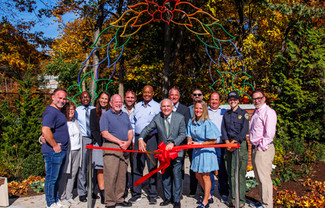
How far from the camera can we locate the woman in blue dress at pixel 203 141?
15.7ft

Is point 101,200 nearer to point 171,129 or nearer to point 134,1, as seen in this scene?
point 171,129

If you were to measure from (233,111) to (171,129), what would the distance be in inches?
47.4

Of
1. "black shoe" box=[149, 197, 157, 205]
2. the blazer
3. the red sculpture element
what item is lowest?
"black shoe" box=[149, 197, 157, 205]

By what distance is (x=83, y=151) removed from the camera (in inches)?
213

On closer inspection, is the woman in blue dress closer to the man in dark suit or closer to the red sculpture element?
the man in dark suit

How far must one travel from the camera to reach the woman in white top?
506cm

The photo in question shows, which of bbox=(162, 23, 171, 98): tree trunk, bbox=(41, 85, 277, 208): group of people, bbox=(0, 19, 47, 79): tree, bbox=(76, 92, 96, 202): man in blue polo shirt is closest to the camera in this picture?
bbox=(41, 85, 277, 208): group of people

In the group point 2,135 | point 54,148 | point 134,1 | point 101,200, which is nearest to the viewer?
point 54,148

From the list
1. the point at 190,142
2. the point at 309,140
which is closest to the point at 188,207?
the point at 190,142

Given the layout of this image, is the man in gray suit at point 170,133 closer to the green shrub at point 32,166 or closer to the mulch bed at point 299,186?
the mulch bed at point 299,186

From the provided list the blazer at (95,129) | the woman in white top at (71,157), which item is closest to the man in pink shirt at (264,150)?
the blazer at (95,129)

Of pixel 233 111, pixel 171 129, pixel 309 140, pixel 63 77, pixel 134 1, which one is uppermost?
pixel 134 1

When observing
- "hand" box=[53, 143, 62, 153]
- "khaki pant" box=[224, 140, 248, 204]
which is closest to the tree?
"hand" box=[53, 143, 62, 153]

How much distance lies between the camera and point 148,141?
5297mm
